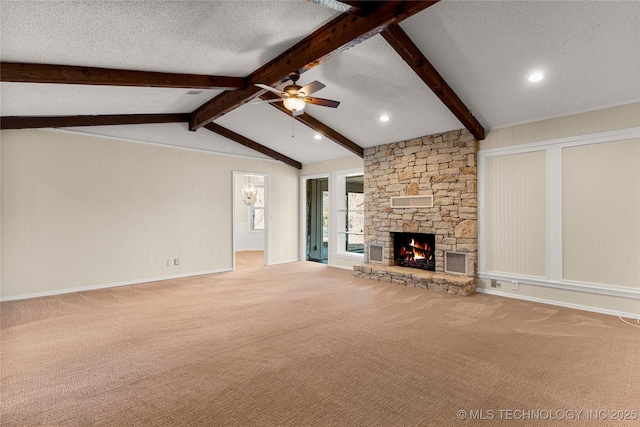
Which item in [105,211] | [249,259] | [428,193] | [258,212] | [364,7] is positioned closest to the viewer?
[364,7]

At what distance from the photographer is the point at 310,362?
2859 mm

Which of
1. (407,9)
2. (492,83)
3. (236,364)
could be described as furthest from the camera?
(492,83)

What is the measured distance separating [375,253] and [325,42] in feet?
14.5

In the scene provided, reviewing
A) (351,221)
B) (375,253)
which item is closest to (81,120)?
(351,221)

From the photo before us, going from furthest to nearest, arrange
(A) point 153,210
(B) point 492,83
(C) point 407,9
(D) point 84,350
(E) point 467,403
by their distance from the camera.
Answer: (A) point 153,210, (B) point 492,83, (D) point 84,350, (C) point 407,9, (E) point 467,403

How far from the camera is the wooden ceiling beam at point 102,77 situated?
3.03 m

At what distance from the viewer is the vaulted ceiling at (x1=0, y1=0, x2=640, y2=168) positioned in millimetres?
2727

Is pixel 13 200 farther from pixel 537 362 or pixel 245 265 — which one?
pixel 537 362

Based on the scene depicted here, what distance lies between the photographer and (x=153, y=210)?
242 inches

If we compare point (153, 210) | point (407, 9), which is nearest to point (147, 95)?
point (153, 210)

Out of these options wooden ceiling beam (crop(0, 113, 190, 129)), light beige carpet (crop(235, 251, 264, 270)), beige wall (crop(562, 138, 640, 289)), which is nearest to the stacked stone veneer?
beige wall (crop(562, 138, 640, 289))

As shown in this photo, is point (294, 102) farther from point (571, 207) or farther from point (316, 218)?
point (316, 218)

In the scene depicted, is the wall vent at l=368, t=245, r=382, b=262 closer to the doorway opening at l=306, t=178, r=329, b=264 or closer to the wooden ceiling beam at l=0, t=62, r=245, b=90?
the doorway opening at l=306, t=178, r=329, b=264

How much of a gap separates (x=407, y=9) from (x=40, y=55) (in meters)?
3.33
